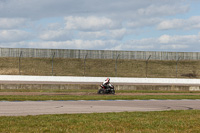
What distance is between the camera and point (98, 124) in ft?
33.3

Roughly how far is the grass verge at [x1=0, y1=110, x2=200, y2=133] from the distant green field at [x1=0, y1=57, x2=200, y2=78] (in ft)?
165

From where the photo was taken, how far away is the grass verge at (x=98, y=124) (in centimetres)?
916

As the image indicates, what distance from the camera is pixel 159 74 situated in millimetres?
65000

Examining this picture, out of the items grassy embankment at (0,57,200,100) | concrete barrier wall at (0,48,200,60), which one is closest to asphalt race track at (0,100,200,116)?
grassy embankment at (0,57,200,100)

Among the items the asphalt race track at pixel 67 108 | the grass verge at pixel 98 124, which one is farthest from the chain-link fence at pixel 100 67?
the grass verge at pixel 98 124

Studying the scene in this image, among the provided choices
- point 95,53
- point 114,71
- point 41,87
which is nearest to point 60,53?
point 95,53

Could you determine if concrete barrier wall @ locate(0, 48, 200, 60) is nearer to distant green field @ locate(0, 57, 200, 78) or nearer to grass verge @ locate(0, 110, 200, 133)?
distant green field @ locate(0, 57, 200, 78)

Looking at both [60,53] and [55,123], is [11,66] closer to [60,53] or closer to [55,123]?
[60,53]

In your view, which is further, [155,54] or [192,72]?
[155,54]

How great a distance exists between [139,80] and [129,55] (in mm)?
22699

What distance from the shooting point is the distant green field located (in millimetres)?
63594

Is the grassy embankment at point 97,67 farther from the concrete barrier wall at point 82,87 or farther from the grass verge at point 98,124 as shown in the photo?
the grass verge at point 98,124

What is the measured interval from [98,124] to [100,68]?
57.5m

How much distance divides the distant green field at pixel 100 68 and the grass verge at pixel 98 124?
5018cm
